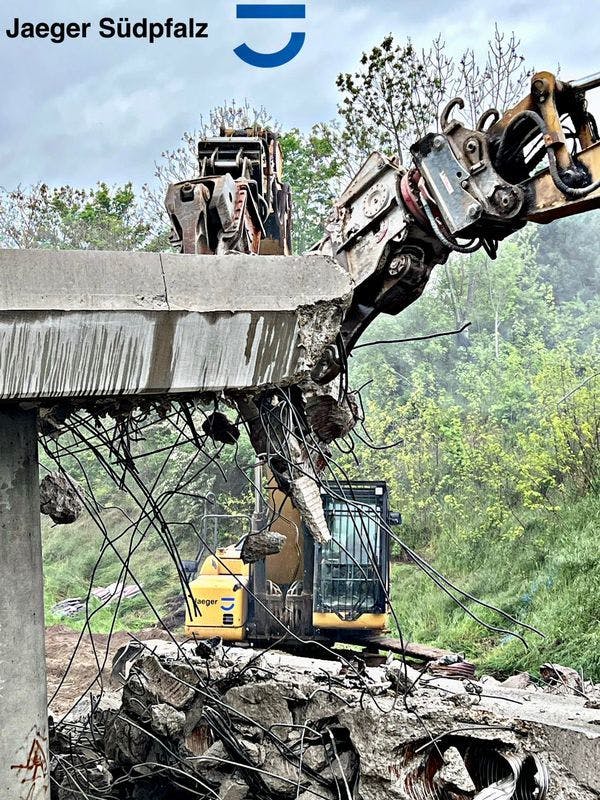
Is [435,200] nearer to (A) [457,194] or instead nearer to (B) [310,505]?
(A) [457,194]

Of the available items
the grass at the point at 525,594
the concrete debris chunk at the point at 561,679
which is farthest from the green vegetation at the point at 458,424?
the concrete debris chunk at the point at 561,679

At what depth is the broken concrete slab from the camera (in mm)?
4156

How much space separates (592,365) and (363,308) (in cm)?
1541

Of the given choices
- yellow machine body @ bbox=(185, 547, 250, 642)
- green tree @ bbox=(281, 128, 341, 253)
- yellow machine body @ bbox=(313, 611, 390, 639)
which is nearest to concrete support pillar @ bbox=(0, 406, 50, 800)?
yellow machine body @ bbox=(185, 547, 250, 642)

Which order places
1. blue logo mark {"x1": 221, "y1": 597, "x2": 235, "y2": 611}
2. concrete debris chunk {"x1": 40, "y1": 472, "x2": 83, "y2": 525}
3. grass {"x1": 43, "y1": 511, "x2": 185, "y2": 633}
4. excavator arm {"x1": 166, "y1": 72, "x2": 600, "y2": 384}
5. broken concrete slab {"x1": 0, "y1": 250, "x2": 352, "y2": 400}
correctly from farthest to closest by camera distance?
grass {"x1": 43, "y1": 511, "x2": 185, "y2": 633} → blue logo mark {"x1": 221, "y1": 597, "x2": 235, "y2": 611} → concrete debris chunk {"x1": 40, "y1": 472, "x2": 83, "y2": 525} → excavator arm {"x1": 166, "y1": 72, "x2": 600, "y2": 384} → broken concrete slab {"x1": 0, "y1": 250, "x2": 352, "y2": 400}

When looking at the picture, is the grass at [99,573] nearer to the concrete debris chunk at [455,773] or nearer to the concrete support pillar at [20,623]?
the concrete debris chunk at [455,773]

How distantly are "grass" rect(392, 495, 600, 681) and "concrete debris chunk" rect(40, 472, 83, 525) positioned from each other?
8.73 m

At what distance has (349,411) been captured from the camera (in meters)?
6.12

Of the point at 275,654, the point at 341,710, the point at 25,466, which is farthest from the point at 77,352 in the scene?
the point at 275,654

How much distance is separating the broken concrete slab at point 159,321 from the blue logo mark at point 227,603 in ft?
27.8

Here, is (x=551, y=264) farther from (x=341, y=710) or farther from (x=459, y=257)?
(x=341, y=710)

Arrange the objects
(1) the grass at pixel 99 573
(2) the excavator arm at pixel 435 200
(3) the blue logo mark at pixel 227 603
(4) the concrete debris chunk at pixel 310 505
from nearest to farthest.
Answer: (2) the excavator arm at pixel 435 200, (4) the concrete debris chunk at pixel 310 505, (3) the blue logo mark at pixel 227 603, (1) the grass at pixel 99 573

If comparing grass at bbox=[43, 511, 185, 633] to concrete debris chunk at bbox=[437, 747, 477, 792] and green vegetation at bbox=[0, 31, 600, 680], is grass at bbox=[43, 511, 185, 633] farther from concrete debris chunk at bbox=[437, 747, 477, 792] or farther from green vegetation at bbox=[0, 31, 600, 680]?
concrete debris chunk at bbox=[437, 747, 477, 792]

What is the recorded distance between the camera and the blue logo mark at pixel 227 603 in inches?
499
